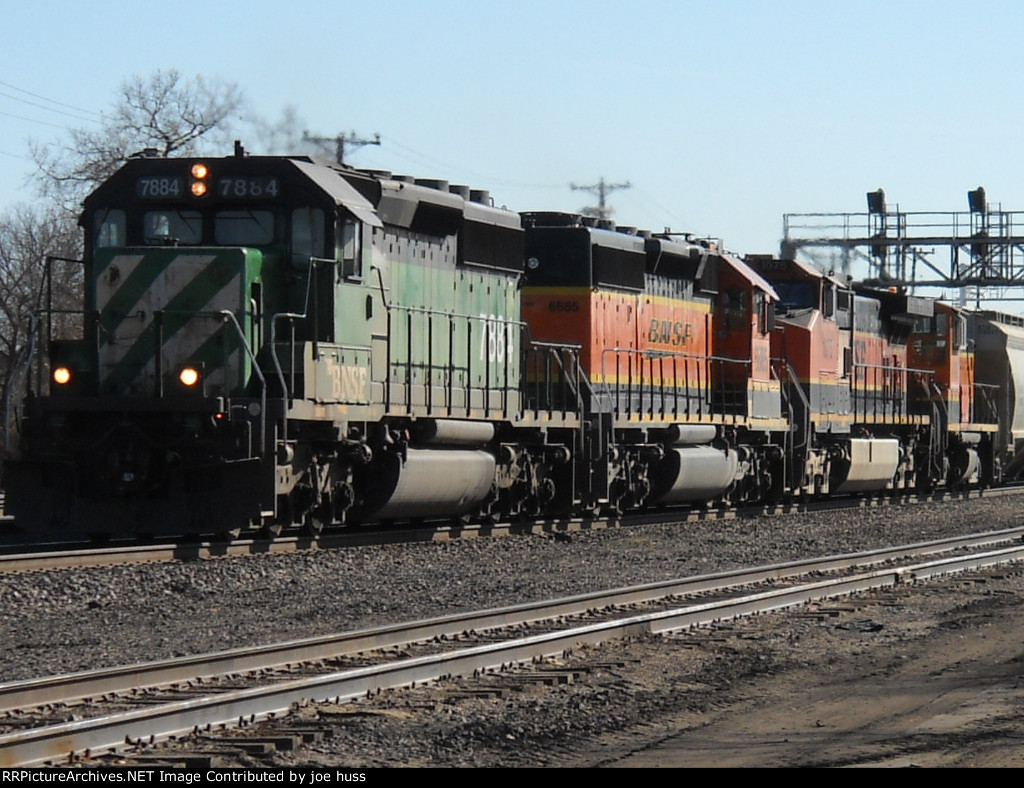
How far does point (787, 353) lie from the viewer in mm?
24094

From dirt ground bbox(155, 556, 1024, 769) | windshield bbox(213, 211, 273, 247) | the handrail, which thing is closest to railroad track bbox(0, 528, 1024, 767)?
dirt ground bbox(155, 556, 1024, 769)

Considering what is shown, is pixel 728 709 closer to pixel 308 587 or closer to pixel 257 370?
pixel 308 587

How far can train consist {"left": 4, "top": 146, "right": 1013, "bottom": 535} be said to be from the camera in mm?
13461

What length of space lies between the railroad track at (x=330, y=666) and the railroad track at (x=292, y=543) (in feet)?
11.7

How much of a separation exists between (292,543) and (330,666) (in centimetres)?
570

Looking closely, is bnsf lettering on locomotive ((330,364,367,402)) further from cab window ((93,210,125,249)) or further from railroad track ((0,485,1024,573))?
cab window ((93,210,125,249))

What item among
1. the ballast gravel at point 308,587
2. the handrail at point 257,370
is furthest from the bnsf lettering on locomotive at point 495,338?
the handrail at point 257,370

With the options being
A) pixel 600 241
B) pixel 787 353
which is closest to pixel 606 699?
pixel 600 241

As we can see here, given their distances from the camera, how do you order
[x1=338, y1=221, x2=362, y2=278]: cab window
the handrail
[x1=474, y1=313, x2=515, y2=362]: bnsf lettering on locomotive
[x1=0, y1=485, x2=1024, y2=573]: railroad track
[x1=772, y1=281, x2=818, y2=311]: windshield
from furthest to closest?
[x1=772, y1=281, x2=818, y2=311]: windshield, [x1=474, y1=313, x2=515, y2=362]: bnsf lettering on locomotive, [x1=338, y1=221, x2=362, y2=278]: cab window, the handrail, [x1=0, y1=485, x2=1024, y2=573]: railroad track

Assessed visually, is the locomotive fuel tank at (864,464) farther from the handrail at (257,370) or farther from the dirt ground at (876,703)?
the handrail at (257,370)

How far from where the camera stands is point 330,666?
817cm

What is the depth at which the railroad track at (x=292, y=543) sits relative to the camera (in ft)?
40.0

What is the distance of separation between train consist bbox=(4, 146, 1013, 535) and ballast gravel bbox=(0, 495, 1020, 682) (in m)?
0.86

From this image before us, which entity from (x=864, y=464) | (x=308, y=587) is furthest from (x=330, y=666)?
(x=864, y=464)
